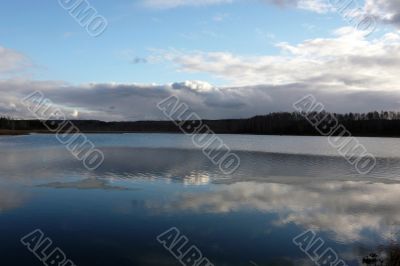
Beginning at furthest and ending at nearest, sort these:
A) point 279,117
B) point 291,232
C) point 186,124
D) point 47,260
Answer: point 186,124 → point 279,117 → point 291,232 → point 47,260

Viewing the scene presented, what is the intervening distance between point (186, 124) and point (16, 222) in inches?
4706

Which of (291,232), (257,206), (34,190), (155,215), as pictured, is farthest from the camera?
(34,190)

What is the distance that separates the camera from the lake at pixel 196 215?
27.1 ft

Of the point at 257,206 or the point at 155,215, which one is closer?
the point at 155,215

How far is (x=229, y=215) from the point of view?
37.6 ft

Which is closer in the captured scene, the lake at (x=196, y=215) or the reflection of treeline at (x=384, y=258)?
the reflection of treeline at (x=384, y=258)

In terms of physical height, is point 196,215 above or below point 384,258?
below

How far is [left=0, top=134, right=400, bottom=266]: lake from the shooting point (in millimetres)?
8266

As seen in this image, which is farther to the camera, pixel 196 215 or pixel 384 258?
pixel 196 215

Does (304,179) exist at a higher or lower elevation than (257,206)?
higher

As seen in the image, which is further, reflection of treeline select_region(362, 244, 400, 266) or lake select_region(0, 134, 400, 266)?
lake select_region(0, 134, 400, 266)

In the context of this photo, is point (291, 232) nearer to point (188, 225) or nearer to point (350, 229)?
point (350, 229)

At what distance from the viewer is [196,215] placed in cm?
1134

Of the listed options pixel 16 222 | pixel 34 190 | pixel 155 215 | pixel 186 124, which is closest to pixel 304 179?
pixel 155 215
